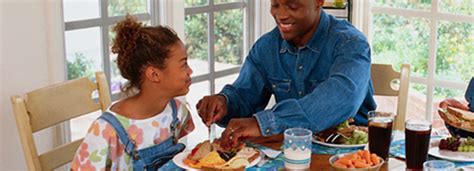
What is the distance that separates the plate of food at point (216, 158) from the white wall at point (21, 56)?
763 mm

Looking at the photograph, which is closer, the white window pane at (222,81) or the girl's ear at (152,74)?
the girl's ear at (152,74)

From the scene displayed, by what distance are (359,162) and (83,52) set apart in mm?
1295

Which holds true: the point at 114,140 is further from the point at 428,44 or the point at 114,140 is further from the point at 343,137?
the point at 428,44

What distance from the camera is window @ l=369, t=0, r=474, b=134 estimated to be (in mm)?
3176

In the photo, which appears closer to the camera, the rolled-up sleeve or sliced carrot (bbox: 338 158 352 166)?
sliced carrot (bbox: 338 158 352 166)

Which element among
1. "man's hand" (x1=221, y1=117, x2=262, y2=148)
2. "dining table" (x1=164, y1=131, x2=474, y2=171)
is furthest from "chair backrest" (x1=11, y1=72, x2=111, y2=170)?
"man's hand" (x1=221, y1=117, x2=262, y2=148)

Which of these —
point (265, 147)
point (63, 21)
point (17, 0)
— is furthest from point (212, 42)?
point (265, 147)

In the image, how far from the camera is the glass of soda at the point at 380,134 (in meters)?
2.03

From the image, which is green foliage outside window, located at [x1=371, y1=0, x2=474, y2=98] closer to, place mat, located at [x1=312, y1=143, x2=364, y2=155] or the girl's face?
place mat, located at [x1=312, y1=143, x2=364, y2=155]

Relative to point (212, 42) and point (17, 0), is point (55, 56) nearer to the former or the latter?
point (17, 0)

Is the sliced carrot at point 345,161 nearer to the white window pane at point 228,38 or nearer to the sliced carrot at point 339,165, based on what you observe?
the sliced carrot at point 339,165

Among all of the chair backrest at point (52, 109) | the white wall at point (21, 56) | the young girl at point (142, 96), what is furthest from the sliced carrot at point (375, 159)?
the white wall at point (21, 56)

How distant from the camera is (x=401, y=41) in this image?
3.41 m

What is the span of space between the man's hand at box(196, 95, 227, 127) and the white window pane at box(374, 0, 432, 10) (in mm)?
1207
